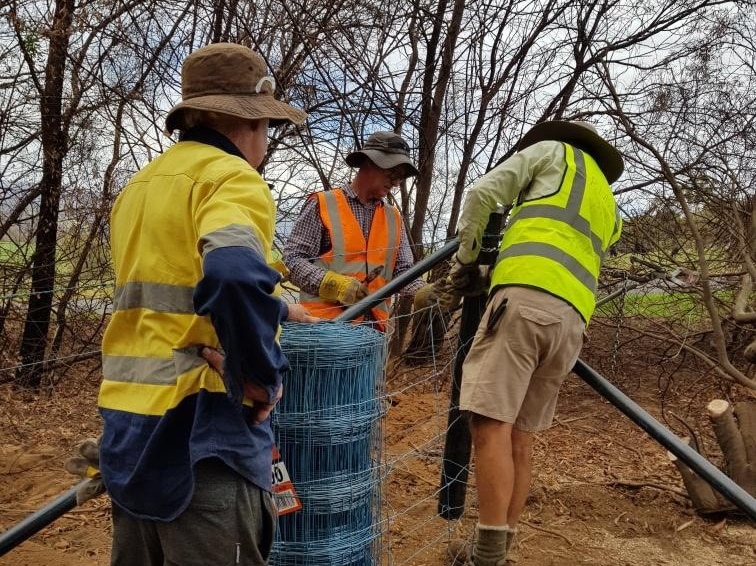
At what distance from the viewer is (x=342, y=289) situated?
11.7ft

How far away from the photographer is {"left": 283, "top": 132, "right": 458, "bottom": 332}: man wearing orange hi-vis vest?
12.2 feet

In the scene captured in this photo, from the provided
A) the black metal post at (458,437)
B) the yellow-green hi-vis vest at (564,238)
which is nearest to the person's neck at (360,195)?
the black metal post at (458,437)

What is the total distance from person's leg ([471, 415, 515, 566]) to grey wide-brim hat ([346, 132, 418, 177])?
1.59 metres

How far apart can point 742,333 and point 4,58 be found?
735 cm

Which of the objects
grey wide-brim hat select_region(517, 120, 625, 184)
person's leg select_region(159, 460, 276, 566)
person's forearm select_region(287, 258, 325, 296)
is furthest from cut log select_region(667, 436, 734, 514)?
person's leg select_region(159, 460, 276, 566)

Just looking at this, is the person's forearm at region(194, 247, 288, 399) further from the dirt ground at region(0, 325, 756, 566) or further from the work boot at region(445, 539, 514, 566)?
the work boot at region(445, 539, 514, 566)

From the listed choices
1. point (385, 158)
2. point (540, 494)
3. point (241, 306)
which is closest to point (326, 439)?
point (241, 306)

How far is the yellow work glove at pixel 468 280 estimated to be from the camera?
118 inches

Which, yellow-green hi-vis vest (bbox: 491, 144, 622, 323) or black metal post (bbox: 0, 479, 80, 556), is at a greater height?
yellow-green hi-vis vest (bbox: 491, 144, 622, 323)

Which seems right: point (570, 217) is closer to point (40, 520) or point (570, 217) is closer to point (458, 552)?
point (458, 552)

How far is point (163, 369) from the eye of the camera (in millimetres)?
1545

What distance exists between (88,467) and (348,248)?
2165 mm

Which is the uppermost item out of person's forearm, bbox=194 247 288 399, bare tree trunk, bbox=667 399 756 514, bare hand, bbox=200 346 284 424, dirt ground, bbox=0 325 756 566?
person's forearm, bbox=194 247 288 399

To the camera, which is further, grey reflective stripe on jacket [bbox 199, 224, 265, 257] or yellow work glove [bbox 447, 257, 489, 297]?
yellow work glove [bbox 447, 257, 489, 297]
